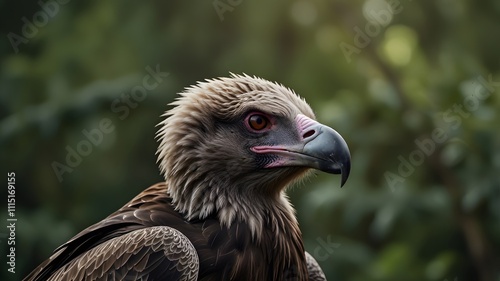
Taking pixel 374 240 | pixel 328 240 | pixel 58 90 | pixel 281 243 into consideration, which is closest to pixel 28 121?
pixel 58 90

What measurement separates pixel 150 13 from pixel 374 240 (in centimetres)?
374

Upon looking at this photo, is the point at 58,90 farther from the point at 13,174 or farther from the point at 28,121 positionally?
the point at 13,174

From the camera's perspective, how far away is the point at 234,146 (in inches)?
187

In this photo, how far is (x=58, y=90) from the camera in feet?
29.2

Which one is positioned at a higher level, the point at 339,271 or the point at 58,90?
the point at 58,90

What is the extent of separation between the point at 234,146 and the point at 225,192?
263 mm

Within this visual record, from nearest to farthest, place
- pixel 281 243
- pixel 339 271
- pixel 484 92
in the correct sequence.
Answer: pixel 281 243
pixel 484 92
pixel 339 271

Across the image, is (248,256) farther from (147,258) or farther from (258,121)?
(258,121)

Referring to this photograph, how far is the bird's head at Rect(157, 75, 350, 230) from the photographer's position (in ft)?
15.4

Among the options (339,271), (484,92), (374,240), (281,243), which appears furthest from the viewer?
(374,240)

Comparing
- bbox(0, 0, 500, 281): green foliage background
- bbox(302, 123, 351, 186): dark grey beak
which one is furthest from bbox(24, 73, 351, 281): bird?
bbox(0, 0, 500, 281): green foliage background

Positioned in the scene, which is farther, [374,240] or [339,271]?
[374,240]

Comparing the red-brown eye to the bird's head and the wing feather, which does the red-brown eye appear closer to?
the bird's head

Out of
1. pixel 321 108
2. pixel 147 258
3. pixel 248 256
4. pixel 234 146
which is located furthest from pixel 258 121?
pixel 321 108
